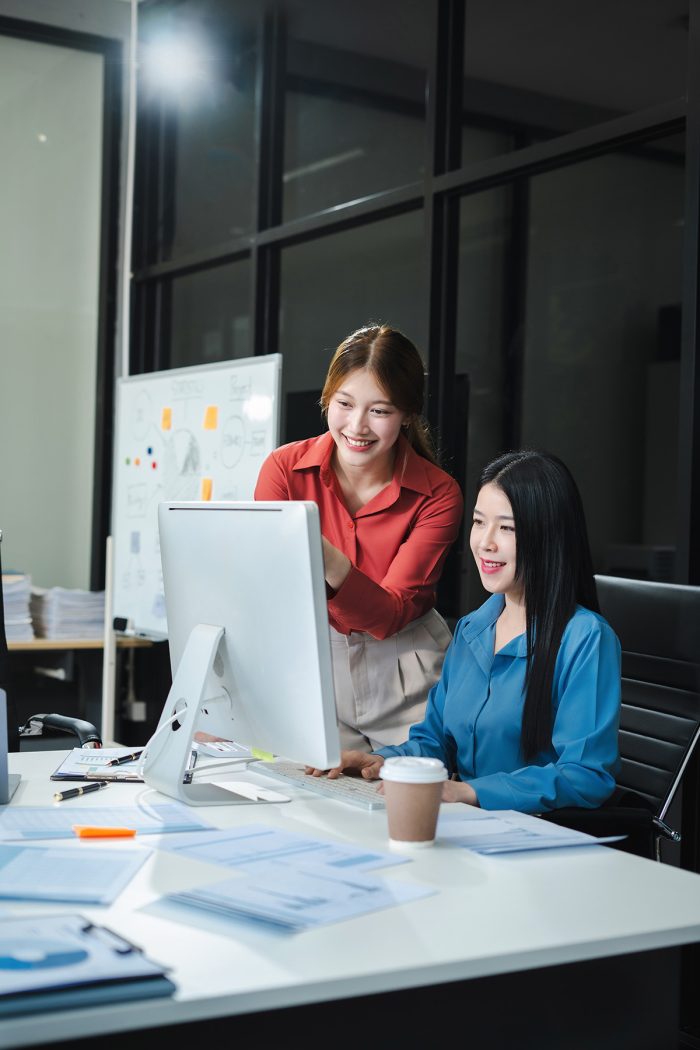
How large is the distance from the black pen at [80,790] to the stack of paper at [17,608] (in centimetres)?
266

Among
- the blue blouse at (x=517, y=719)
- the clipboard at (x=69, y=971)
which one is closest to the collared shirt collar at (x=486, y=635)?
the blue blouse at (x=517, y=719)

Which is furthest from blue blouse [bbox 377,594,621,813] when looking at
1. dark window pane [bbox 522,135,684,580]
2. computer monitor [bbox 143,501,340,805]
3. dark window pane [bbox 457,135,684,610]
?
dark window pane [bbox 522,135,684,580]

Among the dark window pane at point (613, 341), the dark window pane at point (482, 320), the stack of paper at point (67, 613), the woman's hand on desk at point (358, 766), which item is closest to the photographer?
the woman's hand on desk at point (358, 766)

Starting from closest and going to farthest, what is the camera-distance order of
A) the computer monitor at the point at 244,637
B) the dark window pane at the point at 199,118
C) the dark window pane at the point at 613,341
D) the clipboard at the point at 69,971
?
the clipboard at the point at 69,971 → the computer monitor at the point at 244,637 → the dark window pane at the point at 613,341 → the dark window pane at the point at 199,118

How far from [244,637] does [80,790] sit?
366mm

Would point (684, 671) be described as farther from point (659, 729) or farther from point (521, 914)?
point (521, 914)

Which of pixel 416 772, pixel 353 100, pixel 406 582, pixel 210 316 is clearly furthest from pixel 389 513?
pixel 210 316

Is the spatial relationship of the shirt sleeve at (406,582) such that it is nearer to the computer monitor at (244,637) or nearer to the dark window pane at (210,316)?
the computer monitor at (244,637)

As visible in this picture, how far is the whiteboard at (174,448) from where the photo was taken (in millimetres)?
3836

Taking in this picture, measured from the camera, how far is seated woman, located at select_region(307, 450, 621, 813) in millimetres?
1740

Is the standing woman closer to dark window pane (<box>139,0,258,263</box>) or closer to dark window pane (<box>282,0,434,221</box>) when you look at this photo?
dark window pane (<box>282,0,434,221</box>)

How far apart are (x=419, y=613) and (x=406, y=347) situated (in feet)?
1.74

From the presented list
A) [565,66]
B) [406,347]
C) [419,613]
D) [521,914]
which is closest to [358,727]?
[419,613]

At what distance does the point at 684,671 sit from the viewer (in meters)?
2.05
